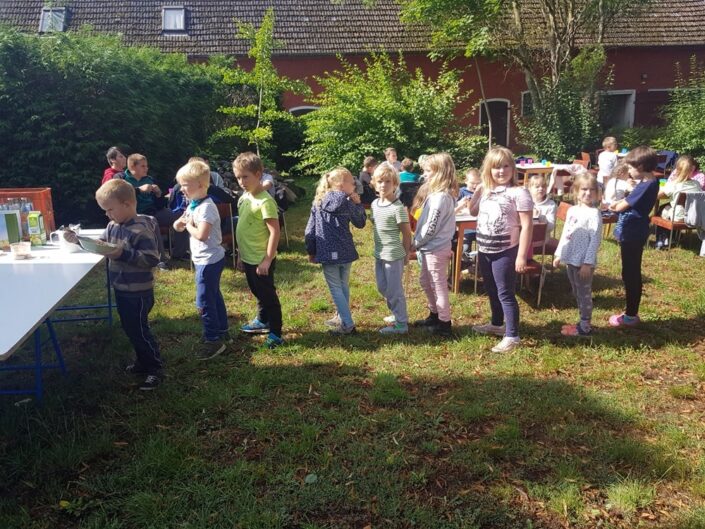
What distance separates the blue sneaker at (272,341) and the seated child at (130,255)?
1.07 metres

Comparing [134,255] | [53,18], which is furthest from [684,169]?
[53,18]

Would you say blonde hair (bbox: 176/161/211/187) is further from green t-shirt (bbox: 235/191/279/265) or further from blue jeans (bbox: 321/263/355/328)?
blue jeans (bbox: 321/263/355/328)

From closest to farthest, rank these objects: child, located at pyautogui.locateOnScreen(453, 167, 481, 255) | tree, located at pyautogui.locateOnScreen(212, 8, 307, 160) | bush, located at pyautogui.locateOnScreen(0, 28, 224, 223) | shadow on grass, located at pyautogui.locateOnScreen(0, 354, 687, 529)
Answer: shadow on grass, located at pyautogui.locateOnScreen(0, 354, 687, 529), child, located at pyautogui.locateOnScreen(453, 167, 481, 255), bush, located at pyautogui.locateOnScreen(0, 28, 224, 223), tree, located at pyautogui.locateOnScreen(212, 8, 307, 160)

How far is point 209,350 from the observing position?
193 inches

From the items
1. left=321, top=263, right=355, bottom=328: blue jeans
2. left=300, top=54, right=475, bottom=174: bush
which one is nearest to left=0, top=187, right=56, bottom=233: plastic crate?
left=321, top=263, right=355, bottom=328: blue jeans

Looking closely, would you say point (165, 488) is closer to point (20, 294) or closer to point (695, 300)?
point (20, 294)

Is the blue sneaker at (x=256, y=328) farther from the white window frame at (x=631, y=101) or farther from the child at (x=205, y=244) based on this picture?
the white window frame at (x=631, y=101)

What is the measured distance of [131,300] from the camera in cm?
418

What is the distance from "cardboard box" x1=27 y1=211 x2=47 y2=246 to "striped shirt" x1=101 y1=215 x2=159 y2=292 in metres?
1.24

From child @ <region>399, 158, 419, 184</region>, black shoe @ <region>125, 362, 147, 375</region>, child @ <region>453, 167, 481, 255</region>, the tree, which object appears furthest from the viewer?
the tree

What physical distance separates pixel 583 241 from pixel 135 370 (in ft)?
12.1

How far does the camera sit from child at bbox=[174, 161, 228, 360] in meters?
4.57

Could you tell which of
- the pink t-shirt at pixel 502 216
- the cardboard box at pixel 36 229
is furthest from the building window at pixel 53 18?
the pink t-shirt at pixel 502 216

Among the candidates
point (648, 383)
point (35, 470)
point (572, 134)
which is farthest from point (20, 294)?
point (572, 134)
